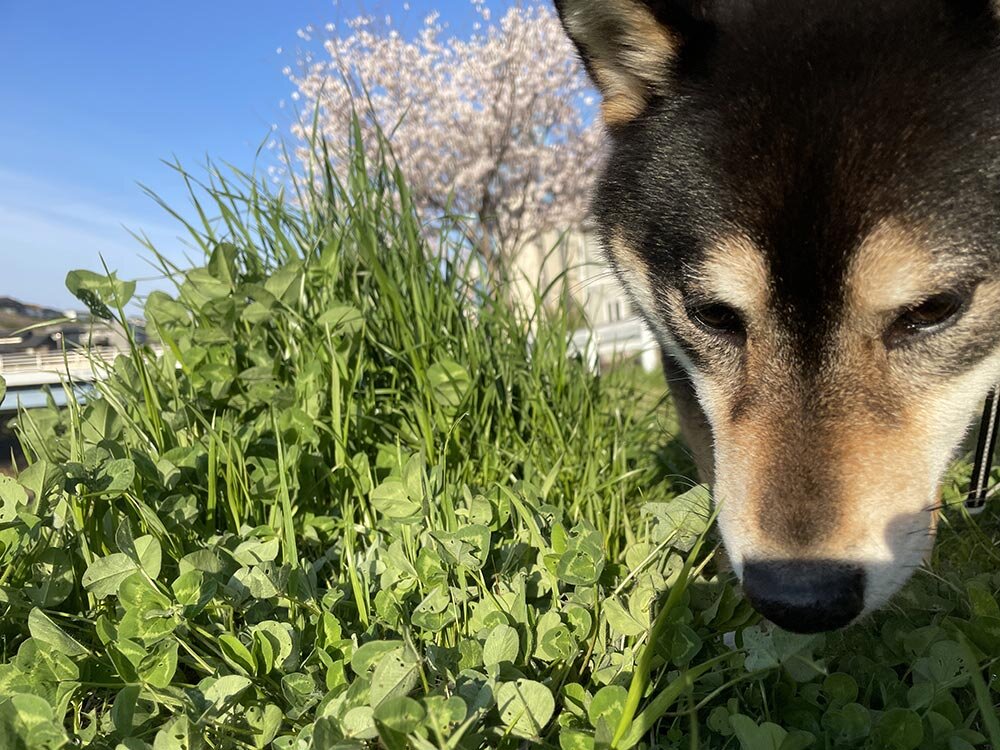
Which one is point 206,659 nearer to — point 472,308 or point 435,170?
point 472,308

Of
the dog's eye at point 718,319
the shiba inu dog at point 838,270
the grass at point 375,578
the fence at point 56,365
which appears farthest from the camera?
the fence at point 56,365

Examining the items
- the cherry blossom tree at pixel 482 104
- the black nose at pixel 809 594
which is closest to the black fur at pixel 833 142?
the black nose at pixel 809 594

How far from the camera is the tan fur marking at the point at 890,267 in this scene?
4.66ft

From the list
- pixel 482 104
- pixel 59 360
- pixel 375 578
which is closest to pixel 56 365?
pixel 59 360

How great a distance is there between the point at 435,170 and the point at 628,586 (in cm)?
1562

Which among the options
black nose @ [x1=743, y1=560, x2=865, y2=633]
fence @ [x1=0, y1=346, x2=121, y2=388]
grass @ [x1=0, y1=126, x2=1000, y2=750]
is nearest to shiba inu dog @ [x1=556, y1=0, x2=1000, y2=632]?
black nose @ [x1=743, y1=560, x2=865, y2=633]

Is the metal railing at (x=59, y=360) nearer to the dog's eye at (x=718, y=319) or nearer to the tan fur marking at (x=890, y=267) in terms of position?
the dog's eye at (x=718, y=319)

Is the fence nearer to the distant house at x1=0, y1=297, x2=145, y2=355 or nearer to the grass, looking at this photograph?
the distant house at x1=0, y1=297, x2=145, y2=355

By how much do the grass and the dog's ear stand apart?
1.00 meters

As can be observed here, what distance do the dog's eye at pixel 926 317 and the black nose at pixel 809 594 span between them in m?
0.61

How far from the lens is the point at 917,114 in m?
1.49

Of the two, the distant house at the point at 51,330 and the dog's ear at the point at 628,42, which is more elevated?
the dog's ear at the point at 628,42

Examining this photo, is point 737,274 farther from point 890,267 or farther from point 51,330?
point 51,330

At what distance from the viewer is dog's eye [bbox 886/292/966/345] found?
4.96 ft
